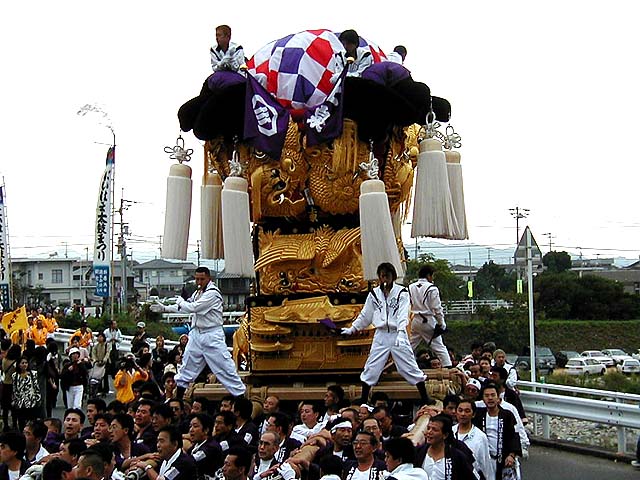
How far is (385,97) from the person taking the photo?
10.1m

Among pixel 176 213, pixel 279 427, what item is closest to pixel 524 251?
pixel 176 213

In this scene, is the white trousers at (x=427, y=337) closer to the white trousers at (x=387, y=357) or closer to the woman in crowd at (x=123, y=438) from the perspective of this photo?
the white trousers at (x=387, y=357)

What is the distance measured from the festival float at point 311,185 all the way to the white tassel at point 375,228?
0.36m

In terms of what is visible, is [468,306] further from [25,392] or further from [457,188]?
[25,392]

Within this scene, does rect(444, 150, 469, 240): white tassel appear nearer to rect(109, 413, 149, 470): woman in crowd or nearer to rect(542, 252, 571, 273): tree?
rect(109, 413, 149, 470): woman in crowd

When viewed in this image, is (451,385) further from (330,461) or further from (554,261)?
(554,261)

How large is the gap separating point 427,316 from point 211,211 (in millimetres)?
2972

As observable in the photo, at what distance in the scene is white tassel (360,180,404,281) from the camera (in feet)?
31.6

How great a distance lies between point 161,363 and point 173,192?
419cm

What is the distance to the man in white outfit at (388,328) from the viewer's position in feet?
30.4

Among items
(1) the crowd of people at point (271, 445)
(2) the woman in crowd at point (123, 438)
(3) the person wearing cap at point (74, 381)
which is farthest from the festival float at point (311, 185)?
(3) the person wearing cap at point (74, 381)

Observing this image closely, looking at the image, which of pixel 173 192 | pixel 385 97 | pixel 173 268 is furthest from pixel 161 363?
pixel 173 268

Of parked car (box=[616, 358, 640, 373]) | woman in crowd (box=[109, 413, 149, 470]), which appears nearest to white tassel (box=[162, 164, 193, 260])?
woman in crowd (box=[109, 413, 149, 470])

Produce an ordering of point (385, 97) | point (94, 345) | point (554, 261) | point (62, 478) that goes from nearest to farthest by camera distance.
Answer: point (62, 478) < point (385, 97) < point (94, 345) < point (554, 261)
